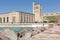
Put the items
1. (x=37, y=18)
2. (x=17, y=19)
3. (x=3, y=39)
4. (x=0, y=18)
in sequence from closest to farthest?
(x=3, y=39), (x=17, y=19), (x=0, y=18), (x=37, y=18)

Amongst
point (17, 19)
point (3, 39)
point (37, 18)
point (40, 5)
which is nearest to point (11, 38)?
point (3, 39)

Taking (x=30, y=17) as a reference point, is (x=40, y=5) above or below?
above

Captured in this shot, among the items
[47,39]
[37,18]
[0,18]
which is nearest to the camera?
[47,39]

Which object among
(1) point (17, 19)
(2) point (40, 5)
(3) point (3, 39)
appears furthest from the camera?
(2) point (40, 5)

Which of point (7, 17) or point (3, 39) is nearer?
point (3, 39)

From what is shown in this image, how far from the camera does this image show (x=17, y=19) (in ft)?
250

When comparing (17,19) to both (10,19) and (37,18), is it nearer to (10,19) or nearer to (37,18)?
(10,19)

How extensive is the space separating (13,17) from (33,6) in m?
30.3

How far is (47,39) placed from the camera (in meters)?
5.14

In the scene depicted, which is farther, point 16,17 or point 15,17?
point 15,17

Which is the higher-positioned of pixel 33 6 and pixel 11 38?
pixel 33 6

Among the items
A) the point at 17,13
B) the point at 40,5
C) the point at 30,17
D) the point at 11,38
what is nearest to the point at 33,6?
the point at 40,5

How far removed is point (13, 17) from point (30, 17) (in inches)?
438

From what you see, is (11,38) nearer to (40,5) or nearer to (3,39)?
(3,39)
